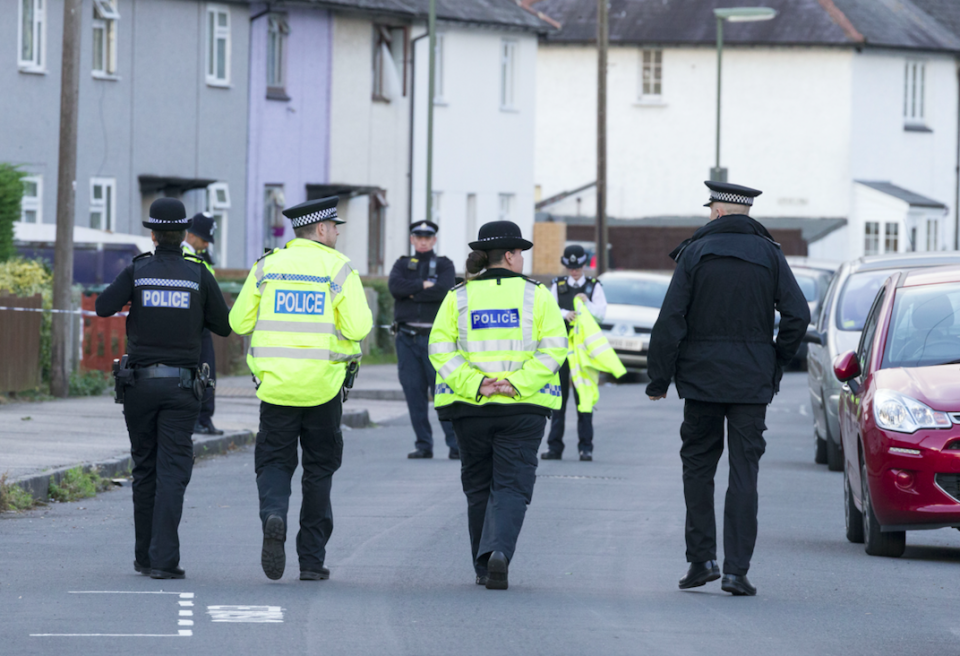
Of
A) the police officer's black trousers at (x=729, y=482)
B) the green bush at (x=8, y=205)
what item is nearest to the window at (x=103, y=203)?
the green bush at (x=8, y=205)

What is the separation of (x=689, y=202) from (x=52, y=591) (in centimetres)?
4748

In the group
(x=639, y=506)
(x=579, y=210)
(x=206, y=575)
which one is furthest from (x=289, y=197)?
(x=206, y=575)

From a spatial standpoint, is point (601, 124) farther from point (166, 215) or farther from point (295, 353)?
point (295, 353)

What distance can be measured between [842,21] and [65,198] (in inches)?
1482

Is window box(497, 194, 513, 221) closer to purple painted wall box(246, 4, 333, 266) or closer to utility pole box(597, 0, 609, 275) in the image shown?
purple painted wall box(246, 4, 333, 266)

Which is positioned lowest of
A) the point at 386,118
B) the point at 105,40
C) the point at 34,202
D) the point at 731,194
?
the point at 731,194

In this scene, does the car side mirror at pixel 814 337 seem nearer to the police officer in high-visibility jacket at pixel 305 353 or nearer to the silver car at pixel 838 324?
the silver car at pixel 838 324

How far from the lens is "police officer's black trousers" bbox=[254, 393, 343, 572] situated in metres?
8.62

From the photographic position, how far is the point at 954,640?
7.27 metres

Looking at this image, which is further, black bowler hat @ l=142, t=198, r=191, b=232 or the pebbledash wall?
the pebbledash wall

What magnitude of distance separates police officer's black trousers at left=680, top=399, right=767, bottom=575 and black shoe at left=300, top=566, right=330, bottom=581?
176 cm

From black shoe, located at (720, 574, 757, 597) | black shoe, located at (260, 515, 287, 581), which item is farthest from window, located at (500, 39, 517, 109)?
black shoe, located at (260, 515, 287, 581)

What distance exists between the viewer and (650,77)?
5444cm

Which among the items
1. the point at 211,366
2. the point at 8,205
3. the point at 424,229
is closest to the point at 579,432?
the point at 424,229
